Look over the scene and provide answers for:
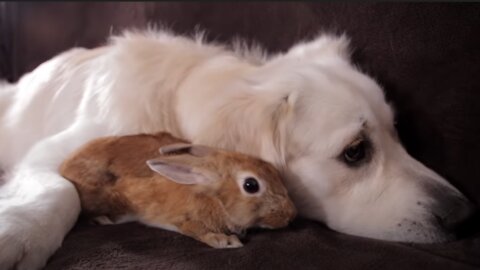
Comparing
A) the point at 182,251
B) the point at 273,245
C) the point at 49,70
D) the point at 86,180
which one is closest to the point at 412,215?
the point at 273,245

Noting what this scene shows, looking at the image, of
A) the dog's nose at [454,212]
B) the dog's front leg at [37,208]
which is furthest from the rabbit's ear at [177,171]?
the dog's nose at [454,212]

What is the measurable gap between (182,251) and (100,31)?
1623 millimetres

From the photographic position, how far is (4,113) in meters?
1.93

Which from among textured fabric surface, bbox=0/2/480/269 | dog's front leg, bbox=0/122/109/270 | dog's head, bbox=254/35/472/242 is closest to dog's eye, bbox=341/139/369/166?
dog's head, bbox=254/35/472/242

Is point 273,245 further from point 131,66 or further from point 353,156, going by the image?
point 131,66

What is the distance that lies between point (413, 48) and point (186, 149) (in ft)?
2.22

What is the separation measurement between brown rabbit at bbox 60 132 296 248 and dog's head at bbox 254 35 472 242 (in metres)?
0.15

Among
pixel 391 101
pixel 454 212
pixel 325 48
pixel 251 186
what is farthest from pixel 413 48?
pixel 251 186

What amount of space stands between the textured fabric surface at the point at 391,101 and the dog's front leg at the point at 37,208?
4 centimetres

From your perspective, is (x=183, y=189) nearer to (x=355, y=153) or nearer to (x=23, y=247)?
(x=23, y=247)

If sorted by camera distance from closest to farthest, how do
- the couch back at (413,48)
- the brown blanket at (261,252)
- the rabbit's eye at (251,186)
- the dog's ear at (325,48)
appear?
the brown blanket at (261,252)
the rabbit's eye at (251,186)
the couch back at (413,48)
the dog's ear at (325,48)

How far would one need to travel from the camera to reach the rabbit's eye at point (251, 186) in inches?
43.9

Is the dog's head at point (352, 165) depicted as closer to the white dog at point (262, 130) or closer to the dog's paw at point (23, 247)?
the white dog at point (262, 130)

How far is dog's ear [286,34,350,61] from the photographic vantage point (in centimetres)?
159
